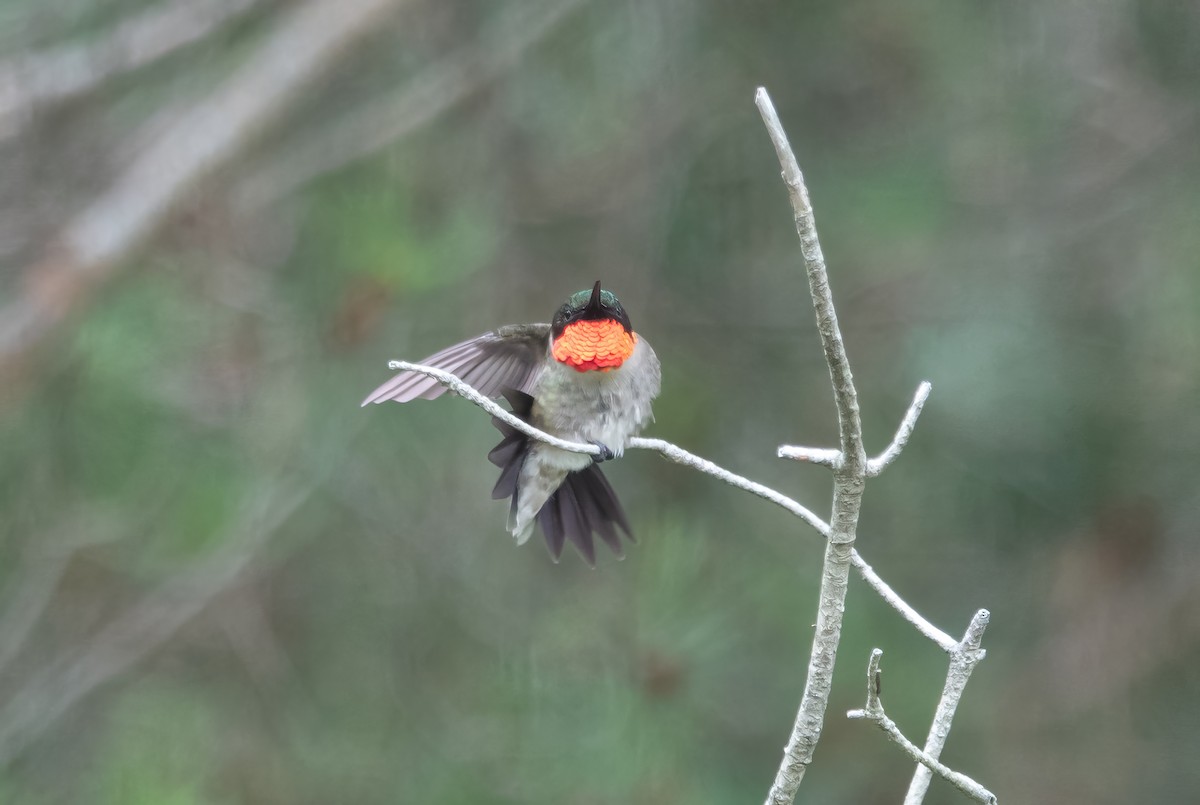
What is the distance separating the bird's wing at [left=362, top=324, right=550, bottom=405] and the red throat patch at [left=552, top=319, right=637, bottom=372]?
9cm

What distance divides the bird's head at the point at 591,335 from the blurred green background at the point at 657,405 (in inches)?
27.2

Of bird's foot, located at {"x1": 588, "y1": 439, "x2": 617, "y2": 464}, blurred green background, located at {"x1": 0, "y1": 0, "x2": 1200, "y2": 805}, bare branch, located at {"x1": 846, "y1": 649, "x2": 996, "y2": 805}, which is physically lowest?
bare branch, located at {"x1": 846, "y1": 649, "x2": 996, "y2": 805}

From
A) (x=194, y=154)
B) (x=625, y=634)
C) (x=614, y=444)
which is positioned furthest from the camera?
(x=194, y=154)

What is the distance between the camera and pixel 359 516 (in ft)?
12.5

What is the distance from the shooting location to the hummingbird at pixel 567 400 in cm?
211

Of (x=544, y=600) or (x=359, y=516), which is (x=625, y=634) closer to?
(x=544, y=600)

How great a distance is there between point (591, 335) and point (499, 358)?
0.23 meters

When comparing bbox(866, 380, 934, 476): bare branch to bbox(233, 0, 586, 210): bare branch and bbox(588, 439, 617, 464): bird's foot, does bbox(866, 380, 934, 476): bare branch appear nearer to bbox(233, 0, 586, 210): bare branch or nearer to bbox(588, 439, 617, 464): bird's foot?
bbox(588, 439, 617, 464): bird's foot

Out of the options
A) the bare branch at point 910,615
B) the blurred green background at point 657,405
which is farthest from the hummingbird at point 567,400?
the bare branch at point 910,615

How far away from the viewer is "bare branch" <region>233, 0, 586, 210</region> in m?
3.63

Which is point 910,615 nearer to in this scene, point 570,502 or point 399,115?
point 570,502

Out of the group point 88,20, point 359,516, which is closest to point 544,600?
point 359,516

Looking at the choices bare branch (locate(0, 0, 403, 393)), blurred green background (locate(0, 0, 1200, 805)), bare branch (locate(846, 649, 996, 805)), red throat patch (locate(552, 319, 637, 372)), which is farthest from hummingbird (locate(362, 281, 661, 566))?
bare branch (locate(0, 0, 403, 393))

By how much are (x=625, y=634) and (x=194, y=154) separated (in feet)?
4.82
